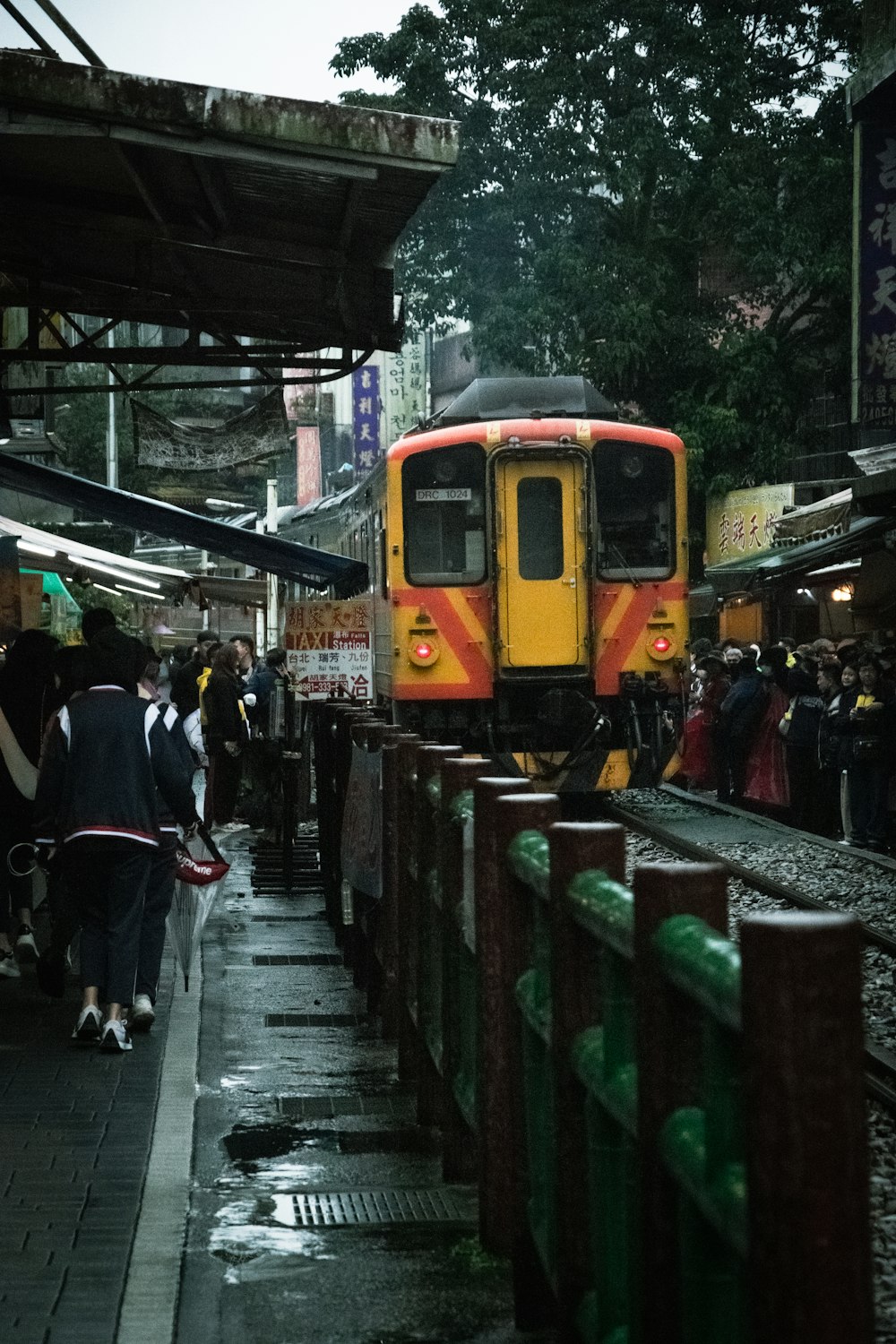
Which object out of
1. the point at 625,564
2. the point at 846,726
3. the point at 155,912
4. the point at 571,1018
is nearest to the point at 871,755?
the point at 846,726

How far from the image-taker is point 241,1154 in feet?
19.5

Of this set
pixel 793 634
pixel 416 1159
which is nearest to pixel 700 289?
pixel 793 634

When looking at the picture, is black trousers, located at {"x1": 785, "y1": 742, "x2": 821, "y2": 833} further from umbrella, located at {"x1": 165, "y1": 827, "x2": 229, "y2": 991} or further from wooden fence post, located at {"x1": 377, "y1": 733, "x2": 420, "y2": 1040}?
wooden fence post, located at {"x1": 377, "y1": 733, "x2": 420, "y2": 1040}

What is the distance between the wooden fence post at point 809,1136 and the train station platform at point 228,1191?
2.30 meters

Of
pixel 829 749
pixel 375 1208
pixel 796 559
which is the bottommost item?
pixel 375 1208

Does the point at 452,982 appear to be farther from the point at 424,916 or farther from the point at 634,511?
the point at 634,511

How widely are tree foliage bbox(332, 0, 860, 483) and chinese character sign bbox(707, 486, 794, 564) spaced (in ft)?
2.30

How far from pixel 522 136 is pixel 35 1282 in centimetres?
2995

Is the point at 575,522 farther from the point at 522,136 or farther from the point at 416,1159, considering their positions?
the point at 522,136

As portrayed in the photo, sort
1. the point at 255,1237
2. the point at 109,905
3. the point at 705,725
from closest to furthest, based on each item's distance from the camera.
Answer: the point at 255,1237 < the point at 109,905 < the point at 705,725

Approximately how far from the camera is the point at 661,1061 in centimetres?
262

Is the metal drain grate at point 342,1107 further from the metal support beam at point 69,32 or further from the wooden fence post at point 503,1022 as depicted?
the metal support beam at point 69,32

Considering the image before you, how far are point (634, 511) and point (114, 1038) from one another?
9.55 m

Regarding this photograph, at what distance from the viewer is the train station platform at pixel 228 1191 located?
432cm
